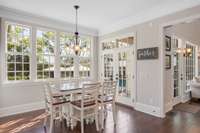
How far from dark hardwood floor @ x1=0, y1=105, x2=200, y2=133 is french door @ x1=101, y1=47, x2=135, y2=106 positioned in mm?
979

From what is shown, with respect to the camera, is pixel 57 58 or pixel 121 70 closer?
pixel 57 58

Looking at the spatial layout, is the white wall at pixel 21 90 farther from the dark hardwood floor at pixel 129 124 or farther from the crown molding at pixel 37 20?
the dark hardwood floor at pixel 129 124

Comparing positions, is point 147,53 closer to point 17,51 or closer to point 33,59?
point 33,59

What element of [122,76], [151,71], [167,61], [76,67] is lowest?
[122,76]

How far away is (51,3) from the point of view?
371cm

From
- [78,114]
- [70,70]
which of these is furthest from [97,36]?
[78,114]

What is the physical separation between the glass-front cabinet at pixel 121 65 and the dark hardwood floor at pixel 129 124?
1.04 metres

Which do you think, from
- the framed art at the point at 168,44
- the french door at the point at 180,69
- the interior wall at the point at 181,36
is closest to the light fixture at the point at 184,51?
the french door at the point at 180,69

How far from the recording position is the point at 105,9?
4086 mm

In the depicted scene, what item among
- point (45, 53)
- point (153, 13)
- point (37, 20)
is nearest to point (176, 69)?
point (153, 13)

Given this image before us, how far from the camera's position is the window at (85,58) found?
580 centimetres

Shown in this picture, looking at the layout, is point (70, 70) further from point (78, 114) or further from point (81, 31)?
point (78, 114)

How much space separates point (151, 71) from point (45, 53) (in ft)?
11.1

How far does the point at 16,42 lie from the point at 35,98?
178 centimetres
